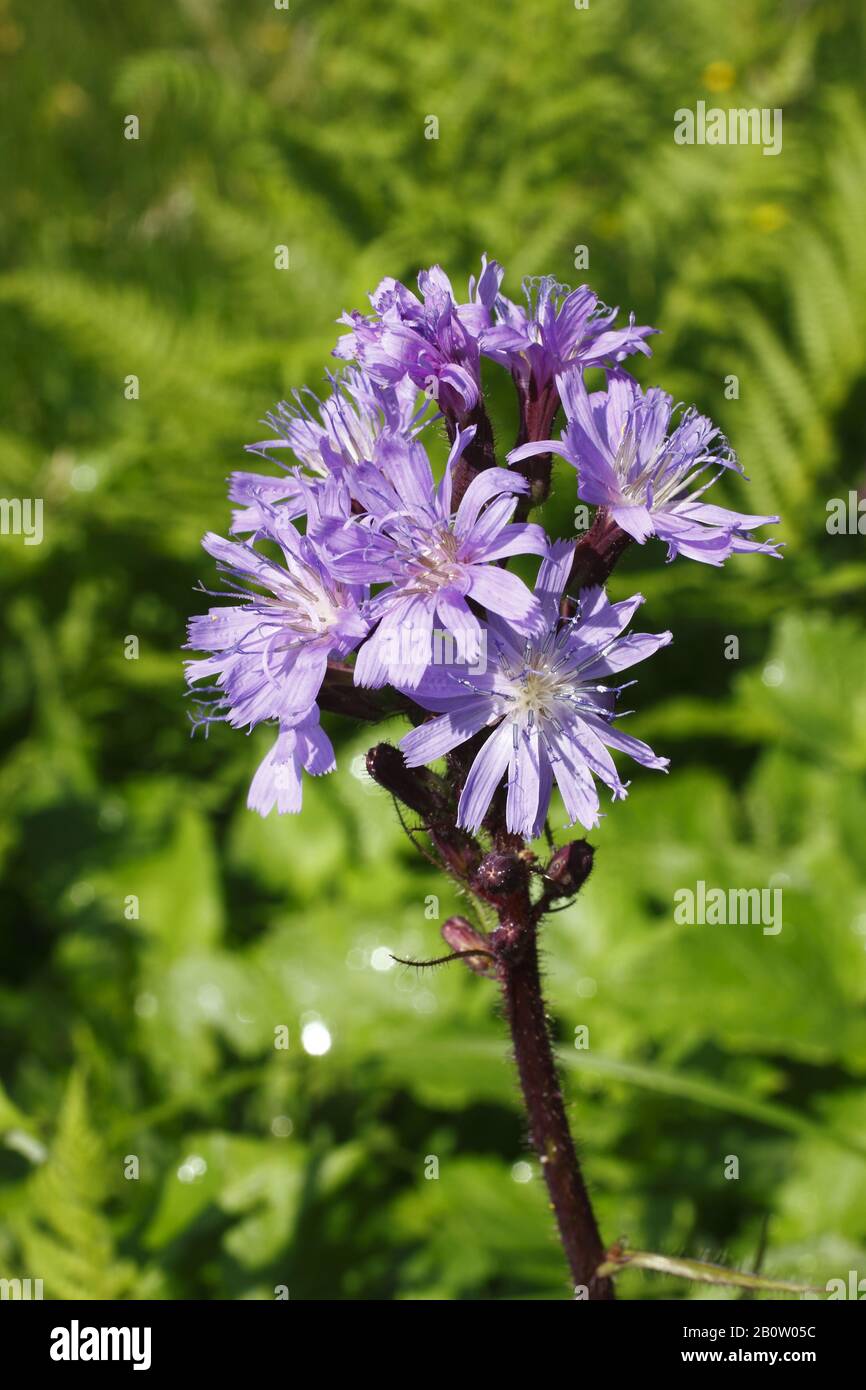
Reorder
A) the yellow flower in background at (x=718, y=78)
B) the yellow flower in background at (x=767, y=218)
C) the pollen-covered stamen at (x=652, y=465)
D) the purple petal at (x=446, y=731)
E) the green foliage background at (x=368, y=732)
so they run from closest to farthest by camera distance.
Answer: the purple petal at (x=446, y=731) < the pollen-covered stamen at (x=652, y=465) < the green foliage background at (x=368, y=732) < the yellow flower in background at (x=767, y=218) < the yellow flower in background at (x=718, y=78)

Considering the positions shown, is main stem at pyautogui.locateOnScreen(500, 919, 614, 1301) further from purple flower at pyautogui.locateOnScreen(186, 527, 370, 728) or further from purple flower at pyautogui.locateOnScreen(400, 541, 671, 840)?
purple flower at pyautogui.locateOnScreen(186, 527, 370, 728)

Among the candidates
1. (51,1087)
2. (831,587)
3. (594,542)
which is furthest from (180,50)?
(594,542)

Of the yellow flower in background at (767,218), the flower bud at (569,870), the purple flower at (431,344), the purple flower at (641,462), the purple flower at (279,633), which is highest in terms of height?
the yellow flower in background at (767,218)

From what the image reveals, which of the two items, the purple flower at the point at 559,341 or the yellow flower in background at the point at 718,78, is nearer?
the purple flower at the point at 559,341

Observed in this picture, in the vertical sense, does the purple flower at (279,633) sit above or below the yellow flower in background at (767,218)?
below

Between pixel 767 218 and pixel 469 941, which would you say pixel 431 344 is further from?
pixel 767 218

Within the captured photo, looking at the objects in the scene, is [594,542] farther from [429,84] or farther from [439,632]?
[429,84]

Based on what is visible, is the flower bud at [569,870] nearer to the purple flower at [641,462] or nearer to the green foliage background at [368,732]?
the purple flower at [641,462]
